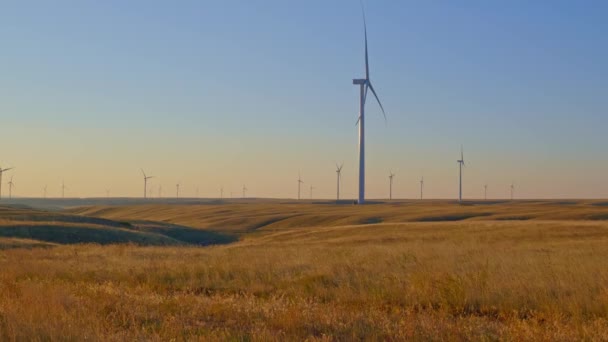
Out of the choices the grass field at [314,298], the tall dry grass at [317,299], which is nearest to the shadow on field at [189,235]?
the grass field at [314,298]

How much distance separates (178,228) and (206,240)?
8.64 m

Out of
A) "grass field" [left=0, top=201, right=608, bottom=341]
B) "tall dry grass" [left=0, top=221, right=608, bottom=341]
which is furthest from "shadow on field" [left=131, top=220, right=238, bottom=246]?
"tall dry grass" [left=0, top=221, right=608, bottom=341]

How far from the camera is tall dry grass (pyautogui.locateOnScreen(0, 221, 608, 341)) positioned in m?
9.71

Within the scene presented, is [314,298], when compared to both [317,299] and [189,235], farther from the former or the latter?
[189,235]

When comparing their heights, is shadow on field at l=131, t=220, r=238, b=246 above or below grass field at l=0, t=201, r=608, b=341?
below

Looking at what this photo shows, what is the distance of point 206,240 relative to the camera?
221 feet

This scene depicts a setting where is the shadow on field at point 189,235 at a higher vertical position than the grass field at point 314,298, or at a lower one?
lower

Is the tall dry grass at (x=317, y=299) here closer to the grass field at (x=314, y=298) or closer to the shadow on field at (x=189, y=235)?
the grass field at (x=314, y=298)

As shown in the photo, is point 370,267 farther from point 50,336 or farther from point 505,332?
point 50,336

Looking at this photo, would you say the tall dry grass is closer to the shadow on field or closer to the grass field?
the grass field

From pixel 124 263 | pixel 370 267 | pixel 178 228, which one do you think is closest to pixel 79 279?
pixel 124 263

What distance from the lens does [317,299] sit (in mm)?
13562

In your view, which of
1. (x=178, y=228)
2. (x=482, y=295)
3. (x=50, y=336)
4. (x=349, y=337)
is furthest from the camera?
(x=178, y=228)

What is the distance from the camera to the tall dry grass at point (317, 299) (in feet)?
31.9
